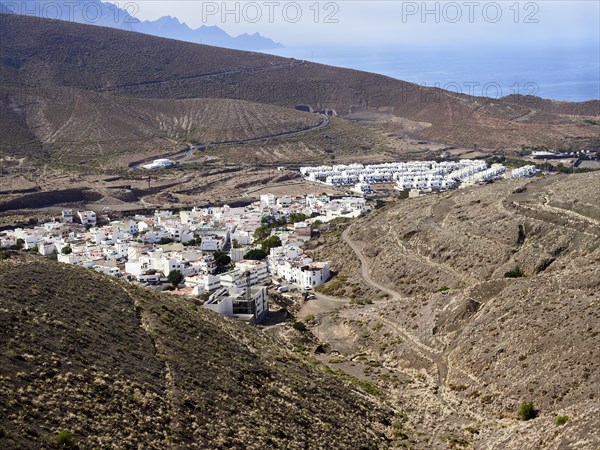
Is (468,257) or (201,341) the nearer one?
(201,341)

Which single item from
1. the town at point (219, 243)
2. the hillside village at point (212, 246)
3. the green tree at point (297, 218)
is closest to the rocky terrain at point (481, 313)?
the hillside village at point (212, 246)

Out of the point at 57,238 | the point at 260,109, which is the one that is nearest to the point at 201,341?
the point at 57,238

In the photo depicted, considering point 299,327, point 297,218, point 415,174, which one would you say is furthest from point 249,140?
point 299,327

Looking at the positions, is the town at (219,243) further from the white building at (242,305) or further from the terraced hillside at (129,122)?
the terraced hillside at (129,122)

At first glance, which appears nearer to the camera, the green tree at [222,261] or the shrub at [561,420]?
the shrub at [561,420]

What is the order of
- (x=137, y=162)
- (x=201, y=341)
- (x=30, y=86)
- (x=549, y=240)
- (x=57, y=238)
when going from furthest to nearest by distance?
(x=30, y=86), (x=137, y=162), (x=57, y=238), (x=549, y=240), (x=201, y=341)

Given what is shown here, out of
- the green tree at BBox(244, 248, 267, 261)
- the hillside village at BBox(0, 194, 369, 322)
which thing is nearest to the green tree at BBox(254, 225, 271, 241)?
the hillside village at BBox(0, 194, 369, 322)

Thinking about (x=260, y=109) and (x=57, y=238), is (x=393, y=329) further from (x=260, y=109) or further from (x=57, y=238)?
(x=260, y=109)
